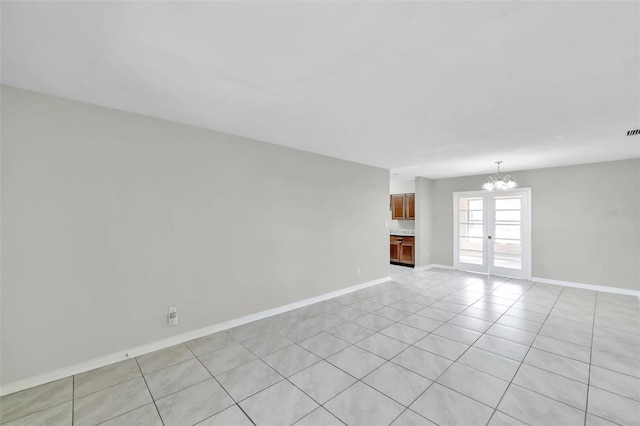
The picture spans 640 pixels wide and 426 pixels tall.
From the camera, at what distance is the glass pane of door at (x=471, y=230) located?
6555 mm

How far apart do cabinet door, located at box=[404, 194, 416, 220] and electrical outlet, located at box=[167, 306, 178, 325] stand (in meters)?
6.04

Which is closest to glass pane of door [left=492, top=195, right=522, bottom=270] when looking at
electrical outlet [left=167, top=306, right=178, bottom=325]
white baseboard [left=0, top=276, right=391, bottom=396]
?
white baseboard [left=0, top=276, right=391, bottom=396]

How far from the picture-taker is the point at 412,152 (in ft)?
14.1

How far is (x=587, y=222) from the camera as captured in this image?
512cm

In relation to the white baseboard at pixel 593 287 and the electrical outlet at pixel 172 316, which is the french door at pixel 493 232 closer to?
the white baseboard at pixel 593 287

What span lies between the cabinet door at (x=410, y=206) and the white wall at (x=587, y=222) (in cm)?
229

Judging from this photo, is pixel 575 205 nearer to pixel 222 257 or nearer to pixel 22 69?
pixel 222 257

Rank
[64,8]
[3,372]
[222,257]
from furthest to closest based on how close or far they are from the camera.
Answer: [222,257] < [3,372] < [64,8]

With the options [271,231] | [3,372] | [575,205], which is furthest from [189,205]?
[575,205]

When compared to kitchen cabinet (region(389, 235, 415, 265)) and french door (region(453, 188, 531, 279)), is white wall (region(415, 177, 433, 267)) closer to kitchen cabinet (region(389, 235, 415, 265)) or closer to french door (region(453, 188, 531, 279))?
kitchen cabinet (region(389, 235, 415, 265))

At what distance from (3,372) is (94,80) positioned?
2430 mm

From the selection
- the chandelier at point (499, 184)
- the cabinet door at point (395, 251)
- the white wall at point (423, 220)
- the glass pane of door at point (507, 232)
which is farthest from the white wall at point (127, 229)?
the glass pane of door at point (507, 232)

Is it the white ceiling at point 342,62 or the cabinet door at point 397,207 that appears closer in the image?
the white ceiling at point 342,62

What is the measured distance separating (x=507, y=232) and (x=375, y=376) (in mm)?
5466
